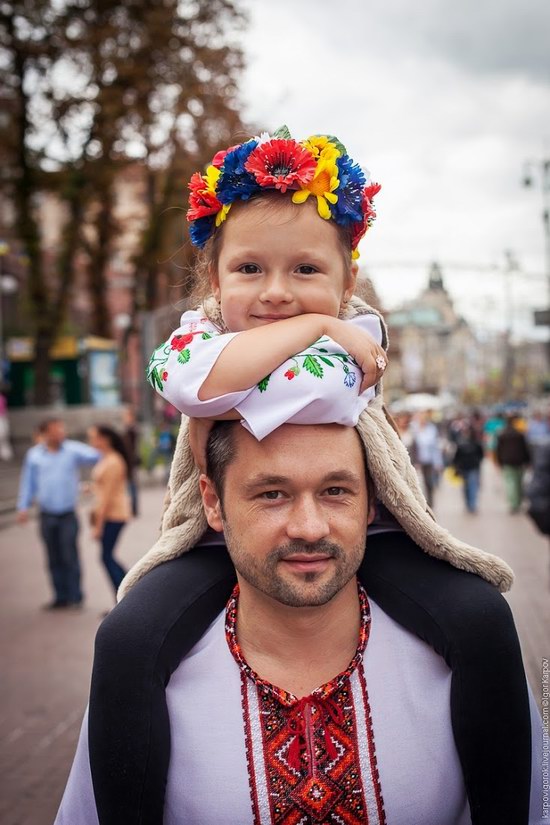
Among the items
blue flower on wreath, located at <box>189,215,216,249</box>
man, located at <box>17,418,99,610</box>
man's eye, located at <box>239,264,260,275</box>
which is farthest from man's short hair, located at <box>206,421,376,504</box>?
man, located at <box>17,418,99,610</box>

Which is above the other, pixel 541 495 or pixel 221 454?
pixel 221 454

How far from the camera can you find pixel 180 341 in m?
1.91

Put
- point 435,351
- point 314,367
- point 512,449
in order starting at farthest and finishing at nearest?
1. point 435,351
2. point 512,449
3. point 314,367

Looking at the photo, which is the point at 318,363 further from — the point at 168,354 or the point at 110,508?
the point at 110,508

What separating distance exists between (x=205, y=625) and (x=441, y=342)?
7096cm

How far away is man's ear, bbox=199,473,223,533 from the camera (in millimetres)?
2014

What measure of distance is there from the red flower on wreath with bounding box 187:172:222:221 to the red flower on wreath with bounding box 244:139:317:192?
0.15m

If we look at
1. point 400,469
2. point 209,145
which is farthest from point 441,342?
point 400,469

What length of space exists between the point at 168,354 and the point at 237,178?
0.44 meters

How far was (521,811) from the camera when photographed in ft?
5.73

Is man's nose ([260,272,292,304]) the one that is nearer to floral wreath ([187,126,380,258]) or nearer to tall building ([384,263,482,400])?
floral wreath ([187,126,380,258])

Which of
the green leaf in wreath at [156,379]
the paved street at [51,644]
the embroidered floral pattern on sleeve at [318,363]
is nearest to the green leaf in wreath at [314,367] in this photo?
the embroidered floral pattern on sleeve at [318,363]

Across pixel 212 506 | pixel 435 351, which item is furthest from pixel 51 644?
pixel 435 351

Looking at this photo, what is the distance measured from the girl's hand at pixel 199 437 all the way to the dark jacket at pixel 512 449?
46.4 feet
